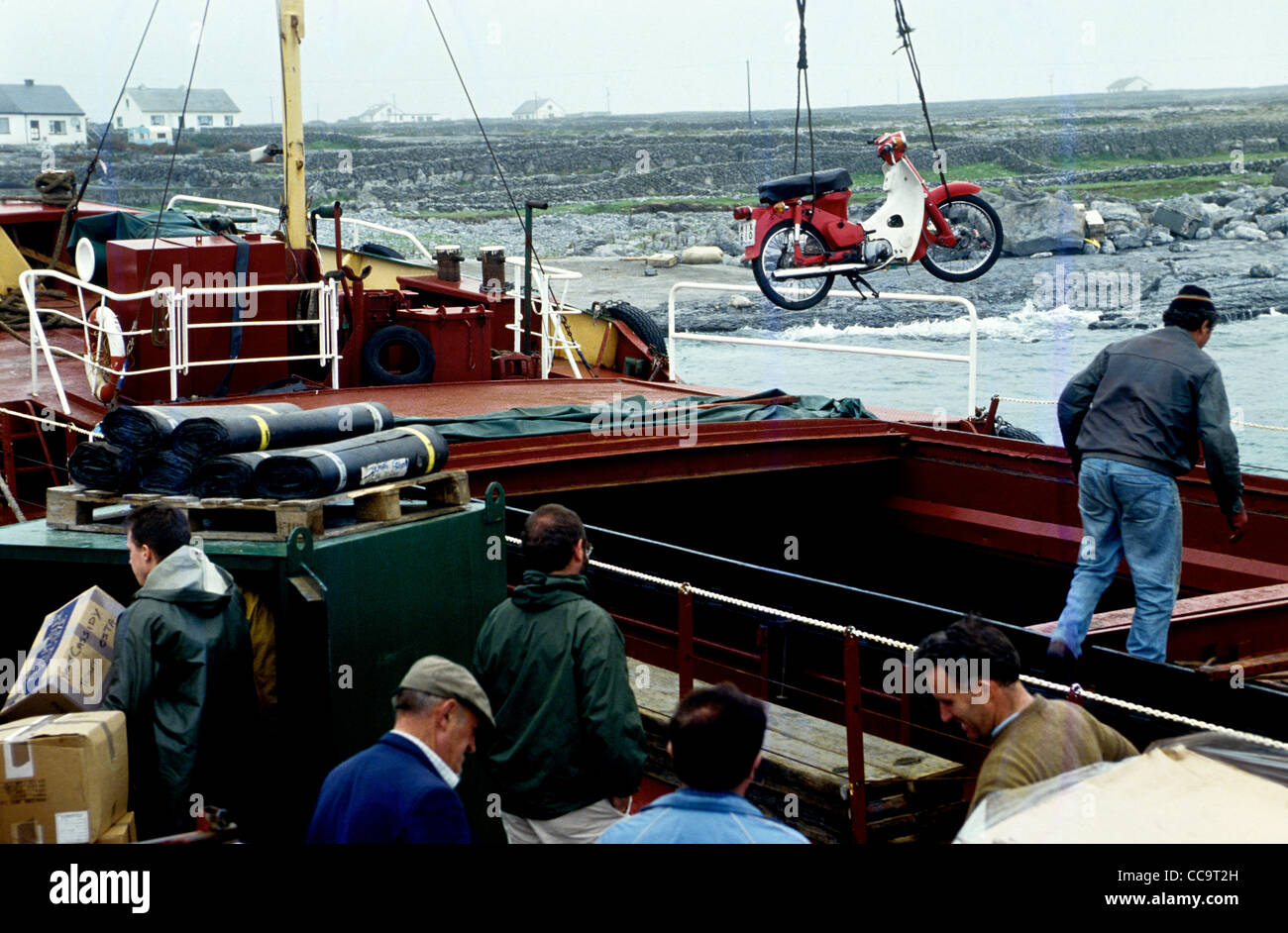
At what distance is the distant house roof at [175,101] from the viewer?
132500 mm

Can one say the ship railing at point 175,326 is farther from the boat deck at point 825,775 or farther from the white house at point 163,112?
the white house at point 163,112

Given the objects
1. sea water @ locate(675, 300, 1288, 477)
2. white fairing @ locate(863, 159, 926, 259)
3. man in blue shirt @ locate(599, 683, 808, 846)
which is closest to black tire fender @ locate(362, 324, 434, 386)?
white fairing @ locate(863, 159, 926, 259)

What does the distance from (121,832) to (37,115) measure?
11776cm

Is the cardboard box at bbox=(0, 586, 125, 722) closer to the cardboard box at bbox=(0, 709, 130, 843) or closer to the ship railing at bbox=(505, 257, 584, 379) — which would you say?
the cardboard box at bbox=(0, 709, 130, 843)

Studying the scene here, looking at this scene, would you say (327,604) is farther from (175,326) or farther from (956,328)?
(956,328)

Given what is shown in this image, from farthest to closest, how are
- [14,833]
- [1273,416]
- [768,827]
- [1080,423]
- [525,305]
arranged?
1. [1273,416]
2. [525,305]
3. [1080,423]
4. [14,833]
5. [768,827]

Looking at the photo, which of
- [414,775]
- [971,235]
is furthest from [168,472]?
[971,235]

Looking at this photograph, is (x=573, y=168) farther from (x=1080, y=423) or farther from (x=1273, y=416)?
(x=1080, y=423)

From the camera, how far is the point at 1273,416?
93.9 feet

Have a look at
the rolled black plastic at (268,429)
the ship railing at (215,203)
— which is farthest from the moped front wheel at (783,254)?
the ship railing at (215,203)

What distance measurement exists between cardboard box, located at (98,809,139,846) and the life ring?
523 cm

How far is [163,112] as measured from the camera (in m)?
134

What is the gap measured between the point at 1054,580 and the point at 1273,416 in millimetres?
21744
